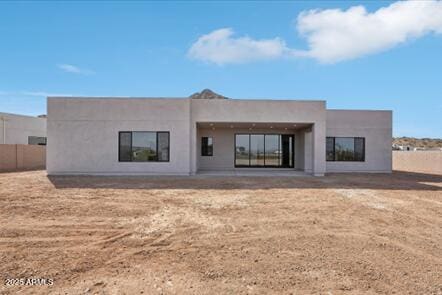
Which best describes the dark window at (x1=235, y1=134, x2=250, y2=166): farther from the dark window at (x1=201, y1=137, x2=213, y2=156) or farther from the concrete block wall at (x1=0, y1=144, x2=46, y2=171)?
the concrete block wall at (x1=0, y1=144, x2=46, y2=171)

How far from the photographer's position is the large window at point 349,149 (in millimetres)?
17391

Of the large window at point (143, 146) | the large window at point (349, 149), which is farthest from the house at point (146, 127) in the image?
the large window at point (349, 149)

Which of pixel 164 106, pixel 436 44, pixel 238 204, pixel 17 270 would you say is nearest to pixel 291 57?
pixel 436 44

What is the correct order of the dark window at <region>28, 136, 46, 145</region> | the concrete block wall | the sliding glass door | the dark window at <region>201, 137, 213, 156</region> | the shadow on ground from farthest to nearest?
1. the dark window at <region>28, 136, 46, 145</region>
2. the concrete block wall
3. the sliding glass door
4. the dark window at <region>201, 137, 213, 156</region>
5. the shadow on ground

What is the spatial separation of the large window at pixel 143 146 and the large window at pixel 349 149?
32.5 ft

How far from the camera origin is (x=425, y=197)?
31.2 ft

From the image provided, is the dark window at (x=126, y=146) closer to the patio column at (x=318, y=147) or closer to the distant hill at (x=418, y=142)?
the patio column at (x=318, y=147)

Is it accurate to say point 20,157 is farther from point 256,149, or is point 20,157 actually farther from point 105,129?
point 256,149

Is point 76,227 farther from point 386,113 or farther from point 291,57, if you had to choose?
point 386,113

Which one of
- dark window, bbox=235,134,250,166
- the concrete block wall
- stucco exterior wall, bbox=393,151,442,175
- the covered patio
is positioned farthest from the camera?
stucco exterior wall, bbox=393,151,442,175

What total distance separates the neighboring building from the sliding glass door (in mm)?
22567

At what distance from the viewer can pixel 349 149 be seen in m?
17.5

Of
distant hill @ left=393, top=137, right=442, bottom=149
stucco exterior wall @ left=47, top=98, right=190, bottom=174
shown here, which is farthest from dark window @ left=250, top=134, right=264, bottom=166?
distant hill @ left=393, top=137, right=442, bottom=149

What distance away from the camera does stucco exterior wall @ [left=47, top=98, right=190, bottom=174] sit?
47.1 ft
